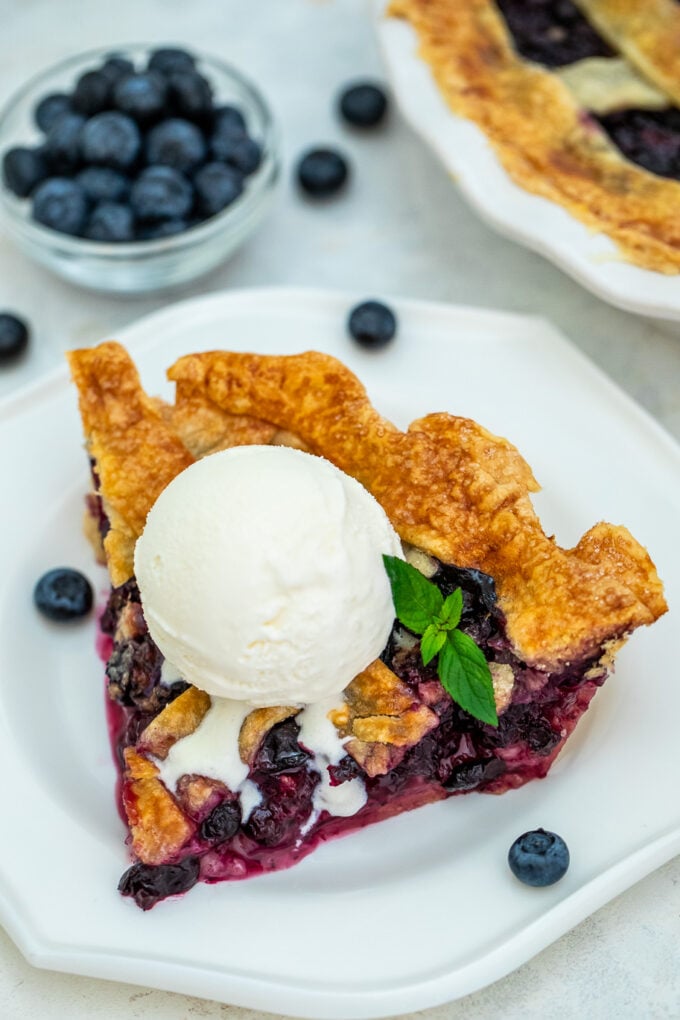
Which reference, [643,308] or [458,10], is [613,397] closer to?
[643,308]

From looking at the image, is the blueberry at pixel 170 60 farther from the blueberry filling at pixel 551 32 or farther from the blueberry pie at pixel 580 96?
the blueberry filling at pixel 551 32

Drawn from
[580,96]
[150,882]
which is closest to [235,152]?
[580,96]

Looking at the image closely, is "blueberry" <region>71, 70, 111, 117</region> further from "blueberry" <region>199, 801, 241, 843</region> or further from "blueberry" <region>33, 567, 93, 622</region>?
"blueberry" <region>199, 801, 241, 843</region>

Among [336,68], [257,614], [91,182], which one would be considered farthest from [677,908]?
[336,68]

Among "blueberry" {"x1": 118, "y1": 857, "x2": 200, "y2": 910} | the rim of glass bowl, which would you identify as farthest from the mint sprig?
the rim of glass bowl

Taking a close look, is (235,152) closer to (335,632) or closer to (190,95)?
(190,95)

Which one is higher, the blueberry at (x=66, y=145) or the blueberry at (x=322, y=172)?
the blueberry at (x=66, y=145)

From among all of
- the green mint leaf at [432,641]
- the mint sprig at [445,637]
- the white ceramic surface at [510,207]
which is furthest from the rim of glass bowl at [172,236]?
the green mint leaf at [432,641]
